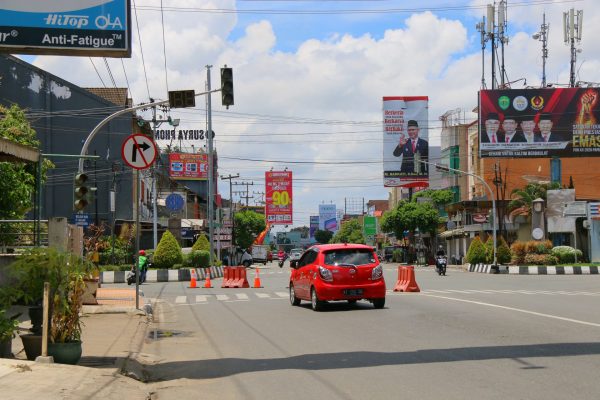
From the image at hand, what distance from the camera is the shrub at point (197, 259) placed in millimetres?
45406

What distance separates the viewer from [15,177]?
2023 centimetres

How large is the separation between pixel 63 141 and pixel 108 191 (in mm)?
8773

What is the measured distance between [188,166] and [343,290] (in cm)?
7473

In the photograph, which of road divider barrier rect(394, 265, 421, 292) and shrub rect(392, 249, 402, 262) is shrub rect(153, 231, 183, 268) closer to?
road divider barrier rect(394, 265, 421, 292)

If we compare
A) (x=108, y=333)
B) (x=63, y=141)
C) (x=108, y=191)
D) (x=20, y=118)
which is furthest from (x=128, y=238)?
(x=108, y=333)

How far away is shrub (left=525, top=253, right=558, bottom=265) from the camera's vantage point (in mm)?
47469

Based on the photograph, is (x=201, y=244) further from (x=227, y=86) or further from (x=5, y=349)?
(x=5, y=349)

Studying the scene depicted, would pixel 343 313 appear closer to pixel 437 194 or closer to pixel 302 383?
pixel 302 383

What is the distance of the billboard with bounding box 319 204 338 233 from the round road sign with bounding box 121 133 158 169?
176 meters

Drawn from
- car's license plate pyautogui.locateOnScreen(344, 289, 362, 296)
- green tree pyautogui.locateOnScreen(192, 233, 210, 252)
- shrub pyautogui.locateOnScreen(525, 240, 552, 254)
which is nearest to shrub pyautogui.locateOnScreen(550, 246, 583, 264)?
shrub pyautogui.locateOnScreen(525, 240, 552, 254)

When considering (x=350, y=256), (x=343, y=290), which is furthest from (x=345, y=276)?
(x=350, y=256)

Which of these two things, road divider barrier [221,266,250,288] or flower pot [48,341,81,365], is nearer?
flower pot [48,341,81,365]

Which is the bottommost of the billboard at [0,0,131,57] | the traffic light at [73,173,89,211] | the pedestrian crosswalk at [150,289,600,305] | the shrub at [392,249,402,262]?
the shrub at [392,249,402,262]

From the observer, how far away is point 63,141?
46.5 metres
